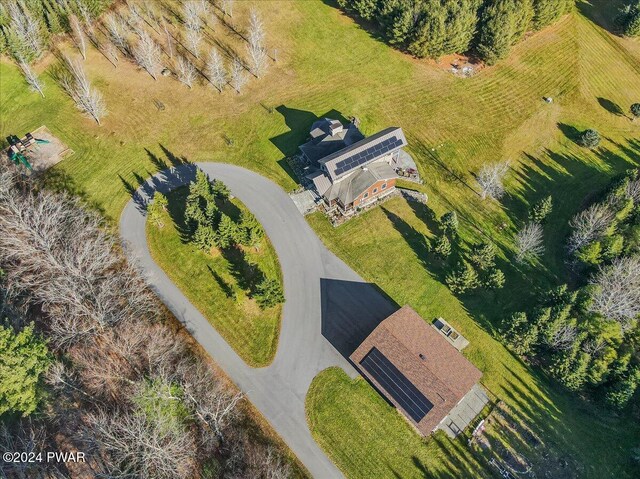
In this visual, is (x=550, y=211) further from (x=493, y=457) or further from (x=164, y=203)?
(x=164, y=203)

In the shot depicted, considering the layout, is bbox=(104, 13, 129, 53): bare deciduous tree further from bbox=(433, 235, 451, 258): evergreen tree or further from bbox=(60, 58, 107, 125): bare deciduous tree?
bbox=(433, 235, 451, 258): evergreen tree

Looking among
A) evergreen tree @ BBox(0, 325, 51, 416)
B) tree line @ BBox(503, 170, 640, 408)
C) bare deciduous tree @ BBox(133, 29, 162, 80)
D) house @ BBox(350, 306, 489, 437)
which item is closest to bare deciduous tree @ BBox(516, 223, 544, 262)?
tree line @ BBox(503, 170, 640, 408)

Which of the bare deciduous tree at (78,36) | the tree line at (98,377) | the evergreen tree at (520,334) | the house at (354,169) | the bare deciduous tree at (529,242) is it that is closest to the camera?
the tree line at (98,377)

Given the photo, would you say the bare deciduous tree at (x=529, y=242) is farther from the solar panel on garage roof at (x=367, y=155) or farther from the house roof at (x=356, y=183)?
the solar panel on garage roof at (x=367, y=155)

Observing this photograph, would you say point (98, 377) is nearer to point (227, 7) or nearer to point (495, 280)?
point (495, 280)

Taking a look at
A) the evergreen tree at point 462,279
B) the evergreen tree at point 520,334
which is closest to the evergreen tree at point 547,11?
the evergreen tree at point 462,279

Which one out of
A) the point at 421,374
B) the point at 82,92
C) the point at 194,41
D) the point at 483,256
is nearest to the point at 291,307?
the point at 421,374

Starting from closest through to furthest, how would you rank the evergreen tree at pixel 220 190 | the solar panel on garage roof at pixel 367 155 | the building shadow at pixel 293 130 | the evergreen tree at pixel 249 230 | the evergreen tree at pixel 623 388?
1. the evergreen tree at pixel 623 388
2. the evergreen tree at pixel 249 230
3. the solar panel on garage roof at pixel 367 155
4. the evergreen tree at pixel 220 190
5. the building shadow at pixel 293 130
